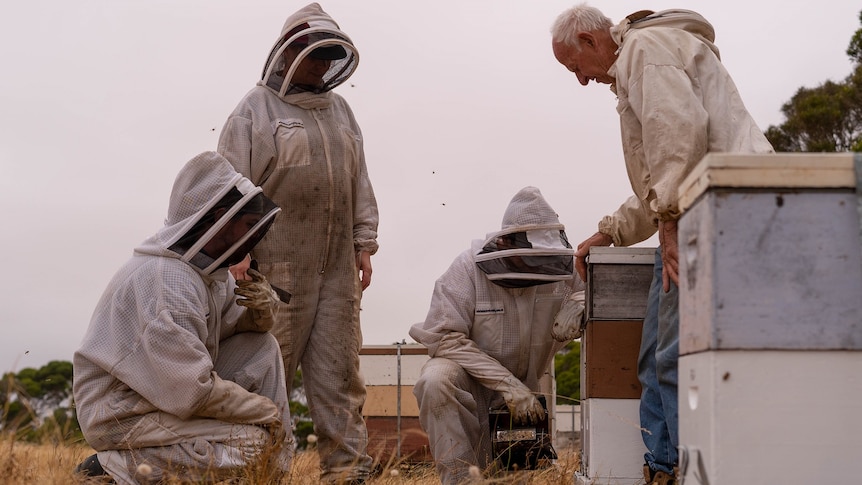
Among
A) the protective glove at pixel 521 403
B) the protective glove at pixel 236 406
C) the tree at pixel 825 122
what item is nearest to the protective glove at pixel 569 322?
the protective glove at pixel 521 403

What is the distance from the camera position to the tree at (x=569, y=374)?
13.8 metres

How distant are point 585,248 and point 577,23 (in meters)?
1.02

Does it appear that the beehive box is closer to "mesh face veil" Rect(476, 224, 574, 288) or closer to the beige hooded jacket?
the beige hooded jacket

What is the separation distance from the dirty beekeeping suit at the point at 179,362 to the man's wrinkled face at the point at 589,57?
5.04 feet

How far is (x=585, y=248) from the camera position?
4.42 meters

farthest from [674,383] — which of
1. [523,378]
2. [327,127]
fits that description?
[327,127]

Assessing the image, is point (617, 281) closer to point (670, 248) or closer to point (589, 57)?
point (670, 248)

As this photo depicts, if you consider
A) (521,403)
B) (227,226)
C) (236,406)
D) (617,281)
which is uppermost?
(227,226)

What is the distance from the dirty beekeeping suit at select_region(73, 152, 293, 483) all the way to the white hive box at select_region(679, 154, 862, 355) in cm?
192

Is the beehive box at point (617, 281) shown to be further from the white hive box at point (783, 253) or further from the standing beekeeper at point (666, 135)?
the white hive box at point (783, 253)

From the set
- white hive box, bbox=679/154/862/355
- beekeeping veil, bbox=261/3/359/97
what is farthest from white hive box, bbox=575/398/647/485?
beekeeping veil, bbox=261/3/359/97

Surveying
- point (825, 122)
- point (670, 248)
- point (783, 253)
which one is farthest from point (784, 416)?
point (825, 122)

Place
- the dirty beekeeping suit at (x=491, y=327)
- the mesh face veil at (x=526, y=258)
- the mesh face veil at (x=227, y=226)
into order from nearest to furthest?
the mesh face veil at (x=227, y=226), the dirty beekeeping suit at (x=491, y=327), the mesh face veil at (x=526, y=258)

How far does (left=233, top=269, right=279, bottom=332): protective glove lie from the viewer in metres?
4.24
